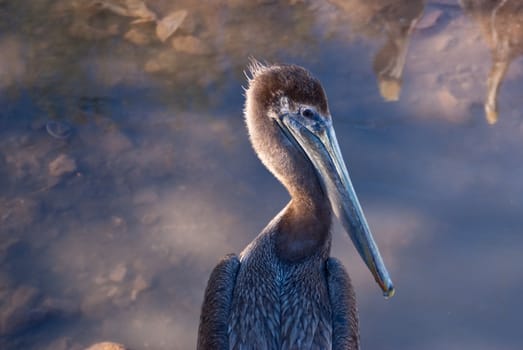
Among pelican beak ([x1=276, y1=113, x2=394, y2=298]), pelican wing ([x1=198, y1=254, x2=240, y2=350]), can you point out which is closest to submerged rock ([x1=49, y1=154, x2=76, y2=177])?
pelican wing ([x1=198, y1=254, x2=240, y2=350])

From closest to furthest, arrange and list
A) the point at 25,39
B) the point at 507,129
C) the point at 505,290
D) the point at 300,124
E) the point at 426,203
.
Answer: the point at 300,124 → the point at 505,290 → the point at 426,203 → the point at 507,129 → the point at 25,39

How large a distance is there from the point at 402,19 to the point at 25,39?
10.8ft

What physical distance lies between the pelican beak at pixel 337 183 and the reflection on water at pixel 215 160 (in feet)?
3.46

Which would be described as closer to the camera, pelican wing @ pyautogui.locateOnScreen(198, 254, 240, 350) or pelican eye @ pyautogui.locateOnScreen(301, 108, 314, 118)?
pelican wing @ pyautogui.locateOnScreen(198, 254, 240, 350)

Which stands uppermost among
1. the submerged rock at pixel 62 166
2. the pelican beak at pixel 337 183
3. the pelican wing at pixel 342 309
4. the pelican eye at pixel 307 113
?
the pelican eye at pixel 307 113

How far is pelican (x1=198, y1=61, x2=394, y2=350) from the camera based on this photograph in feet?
10.8

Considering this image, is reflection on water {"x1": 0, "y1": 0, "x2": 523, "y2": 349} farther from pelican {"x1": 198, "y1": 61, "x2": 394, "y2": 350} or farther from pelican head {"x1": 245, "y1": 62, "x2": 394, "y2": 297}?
pelican head {"x1": 245, "y1": 62, "x2": 394, "y2": 297}

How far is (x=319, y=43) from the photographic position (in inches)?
225

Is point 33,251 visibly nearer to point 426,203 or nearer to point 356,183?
point 356,183

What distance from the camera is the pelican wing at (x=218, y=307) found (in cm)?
325

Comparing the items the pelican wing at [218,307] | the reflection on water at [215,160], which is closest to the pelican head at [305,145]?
the pelican wing at [218,307]

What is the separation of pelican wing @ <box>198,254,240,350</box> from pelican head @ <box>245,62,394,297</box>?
0.55 meters

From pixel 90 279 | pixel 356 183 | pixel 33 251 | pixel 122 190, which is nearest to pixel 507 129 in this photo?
pixel 356 183

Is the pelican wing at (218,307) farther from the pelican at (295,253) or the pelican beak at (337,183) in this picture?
the pelican beak at (337,183)
